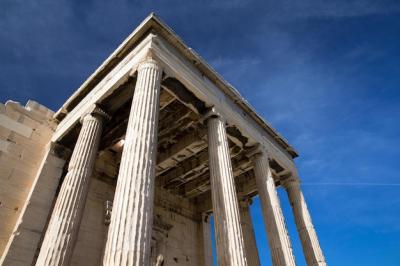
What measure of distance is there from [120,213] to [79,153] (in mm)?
4981

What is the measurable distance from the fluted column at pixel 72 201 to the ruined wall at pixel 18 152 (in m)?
2.53

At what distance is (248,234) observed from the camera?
18.2 metres

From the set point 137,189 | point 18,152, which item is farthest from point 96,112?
point 137,189

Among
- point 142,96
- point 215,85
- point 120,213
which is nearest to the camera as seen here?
point 120,213

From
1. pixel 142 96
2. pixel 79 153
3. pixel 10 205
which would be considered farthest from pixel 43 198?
pixel 142 96

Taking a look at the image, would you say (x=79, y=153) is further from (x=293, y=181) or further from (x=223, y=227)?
(x=293, y=181)

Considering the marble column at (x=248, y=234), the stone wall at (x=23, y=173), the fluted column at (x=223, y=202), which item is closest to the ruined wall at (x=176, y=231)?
the marble column at (x=248, y=234)

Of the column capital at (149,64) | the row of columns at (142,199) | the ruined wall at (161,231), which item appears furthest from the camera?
the ruined wall at (161,231)

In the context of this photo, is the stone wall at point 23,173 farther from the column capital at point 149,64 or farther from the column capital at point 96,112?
the column capital at point 149,64

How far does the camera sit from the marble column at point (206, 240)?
1736 cm

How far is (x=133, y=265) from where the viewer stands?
6.18m

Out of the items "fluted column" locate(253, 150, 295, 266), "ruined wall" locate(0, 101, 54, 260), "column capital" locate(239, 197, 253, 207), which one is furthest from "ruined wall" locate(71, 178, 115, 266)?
"column capital" locate(239, 197, 253, 207)

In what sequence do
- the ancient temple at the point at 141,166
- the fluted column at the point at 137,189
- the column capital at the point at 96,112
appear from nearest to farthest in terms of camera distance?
the fluted column at the point at 137,189 < the ancient temple at the point at 141,166 < the column capital at the point at 96,112

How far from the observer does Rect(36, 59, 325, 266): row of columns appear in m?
6.79
